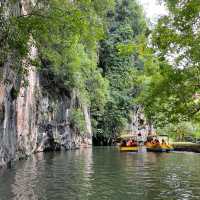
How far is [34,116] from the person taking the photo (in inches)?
1545

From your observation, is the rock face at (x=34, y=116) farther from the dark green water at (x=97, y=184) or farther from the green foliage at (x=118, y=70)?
the green foliage at (x=118, y=70)

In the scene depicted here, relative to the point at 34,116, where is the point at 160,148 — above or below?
below

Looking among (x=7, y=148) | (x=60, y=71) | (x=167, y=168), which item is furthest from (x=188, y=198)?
(x=60, y=71)

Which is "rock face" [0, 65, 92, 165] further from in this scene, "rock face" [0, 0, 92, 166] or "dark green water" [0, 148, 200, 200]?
"dark green water" [0, 148, 200, 200]

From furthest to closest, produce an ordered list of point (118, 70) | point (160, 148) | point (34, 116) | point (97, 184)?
point (118, 70)
point (160, 148)
point (34, 116)
point (97, 184)

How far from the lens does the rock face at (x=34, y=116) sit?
25.0m

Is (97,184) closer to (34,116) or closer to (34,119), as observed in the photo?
(34,116)

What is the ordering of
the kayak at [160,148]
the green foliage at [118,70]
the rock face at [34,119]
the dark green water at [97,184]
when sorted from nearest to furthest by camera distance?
the dark green water at [97,184] < the rock face at [34,119] < the kayak at [160,148] < the green foliage at [118,70]

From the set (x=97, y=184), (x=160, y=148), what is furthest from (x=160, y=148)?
(x=97, y=184)

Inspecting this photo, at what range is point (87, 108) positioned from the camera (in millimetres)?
61781

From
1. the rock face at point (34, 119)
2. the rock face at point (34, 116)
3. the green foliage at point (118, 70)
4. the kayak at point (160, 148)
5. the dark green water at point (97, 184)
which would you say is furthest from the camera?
the green foliage at point (118, 70)

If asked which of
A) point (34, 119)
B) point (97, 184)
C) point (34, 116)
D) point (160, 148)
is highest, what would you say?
point (34, 116)

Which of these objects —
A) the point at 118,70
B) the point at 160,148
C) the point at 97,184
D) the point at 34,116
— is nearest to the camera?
the point at 97,184

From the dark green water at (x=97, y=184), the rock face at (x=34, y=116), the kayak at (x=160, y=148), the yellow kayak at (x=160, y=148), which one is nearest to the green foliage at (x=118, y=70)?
the rock face at (x=34, y=116)
